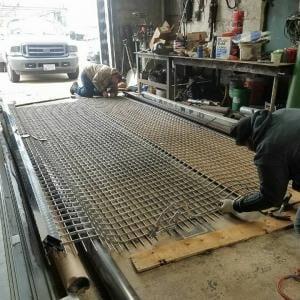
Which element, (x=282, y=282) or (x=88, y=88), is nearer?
(x=282, y=282)

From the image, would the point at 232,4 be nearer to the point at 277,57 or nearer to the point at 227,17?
the point at 227,17

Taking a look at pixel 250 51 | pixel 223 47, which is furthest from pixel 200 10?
pixel 250 51

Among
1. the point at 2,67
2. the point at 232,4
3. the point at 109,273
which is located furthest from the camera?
the point at 2,67

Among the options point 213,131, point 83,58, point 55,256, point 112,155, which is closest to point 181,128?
point 213,131

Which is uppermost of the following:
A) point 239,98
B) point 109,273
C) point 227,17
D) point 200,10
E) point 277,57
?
point 200,10

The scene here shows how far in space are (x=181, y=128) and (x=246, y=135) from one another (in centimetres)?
182

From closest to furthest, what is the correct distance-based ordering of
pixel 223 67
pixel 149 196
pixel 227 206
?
pixel 227 206 < pixel 149 196 < pixel 223 67

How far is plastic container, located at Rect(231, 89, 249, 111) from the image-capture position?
15.0 ft

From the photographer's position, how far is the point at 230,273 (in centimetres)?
148

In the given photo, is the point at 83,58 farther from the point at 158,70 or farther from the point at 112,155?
the point at 112,155

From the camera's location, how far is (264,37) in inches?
153

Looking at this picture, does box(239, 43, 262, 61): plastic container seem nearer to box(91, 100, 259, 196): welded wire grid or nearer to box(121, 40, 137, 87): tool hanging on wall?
box(91, 100, 259, 196): welded wire grid

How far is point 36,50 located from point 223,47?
498 centimetres

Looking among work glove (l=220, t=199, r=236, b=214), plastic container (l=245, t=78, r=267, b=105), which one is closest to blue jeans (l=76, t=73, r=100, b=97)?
plastic container (l=245, t=78, r=267, b=105)
